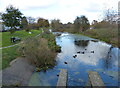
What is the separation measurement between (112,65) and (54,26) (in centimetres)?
6018

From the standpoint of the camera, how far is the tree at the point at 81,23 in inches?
2269

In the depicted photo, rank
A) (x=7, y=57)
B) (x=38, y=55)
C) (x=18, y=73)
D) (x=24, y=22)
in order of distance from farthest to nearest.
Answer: (x=24, y=22), (x=38, y=55), (x=7, y=57), (x=18, y=73)

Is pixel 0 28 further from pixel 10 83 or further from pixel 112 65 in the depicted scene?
pixel 112 65

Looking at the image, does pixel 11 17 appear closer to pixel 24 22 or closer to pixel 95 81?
pixel 24 22

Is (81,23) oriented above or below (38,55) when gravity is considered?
above

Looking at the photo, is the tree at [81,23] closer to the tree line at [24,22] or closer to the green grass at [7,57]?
the tree line at [24,22]

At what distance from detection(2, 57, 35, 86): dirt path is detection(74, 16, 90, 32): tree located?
4675 cm

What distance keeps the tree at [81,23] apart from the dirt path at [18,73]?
46750 millimetres

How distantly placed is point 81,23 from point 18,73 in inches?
1969

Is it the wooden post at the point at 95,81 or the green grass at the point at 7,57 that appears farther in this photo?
the green grass at the point at 7,57

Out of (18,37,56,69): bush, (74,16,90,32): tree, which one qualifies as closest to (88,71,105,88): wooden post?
(18,37,56,69): bush

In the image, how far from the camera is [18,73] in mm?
12234

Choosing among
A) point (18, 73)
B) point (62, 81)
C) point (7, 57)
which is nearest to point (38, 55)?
point (18, 73)

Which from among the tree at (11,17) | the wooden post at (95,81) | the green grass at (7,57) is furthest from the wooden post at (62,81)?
the tree at (11,17)
